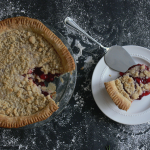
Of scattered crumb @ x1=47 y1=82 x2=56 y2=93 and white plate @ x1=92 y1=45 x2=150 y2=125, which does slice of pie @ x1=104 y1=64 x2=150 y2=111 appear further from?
scattered crumb @ x1=47 y1=82 x2=56 y2=93

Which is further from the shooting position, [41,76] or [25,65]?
[41,76]

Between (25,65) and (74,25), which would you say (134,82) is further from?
(25,65)

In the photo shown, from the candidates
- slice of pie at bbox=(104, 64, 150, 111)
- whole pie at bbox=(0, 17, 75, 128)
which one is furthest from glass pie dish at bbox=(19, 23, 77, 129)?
slice of pie at bbox=(104, 64, 150, 111)

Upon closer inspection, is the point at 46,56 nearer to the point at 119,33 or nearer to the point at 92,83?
the point at 92,83

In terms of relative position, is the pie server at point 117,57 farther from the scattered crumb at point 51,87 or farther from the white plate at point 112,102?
the scattered crumb at point 51,87

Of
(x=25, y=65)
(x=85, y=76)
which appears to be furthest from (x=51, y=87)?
(x=85, y=76)

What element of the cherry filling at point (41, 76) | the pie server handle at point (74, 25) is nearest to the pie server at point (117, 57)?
the pie server handle at point (74, 25)
